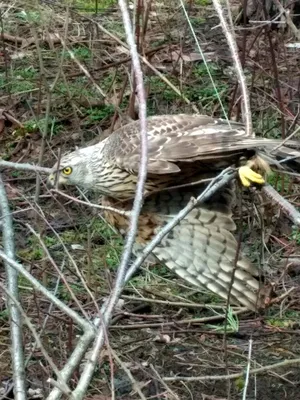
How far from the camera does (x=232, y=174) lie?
12.9 feet

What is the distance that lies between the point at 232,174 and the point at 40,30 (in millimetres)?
5350

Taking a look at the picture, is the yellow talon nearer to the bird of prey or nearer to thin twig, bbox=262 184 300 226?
thin twig, bbox=262 184 300 226

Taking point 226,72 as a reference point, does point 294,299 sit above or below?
below

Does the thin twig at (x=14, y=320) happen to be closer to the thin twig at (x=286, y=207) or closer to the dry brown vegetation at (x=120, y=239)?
the dry brown vegetation at (x=120, y=239)

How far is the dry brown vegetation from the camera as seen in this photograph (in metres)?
5.51

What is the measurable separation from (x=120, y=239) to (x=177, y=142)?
5.99ft

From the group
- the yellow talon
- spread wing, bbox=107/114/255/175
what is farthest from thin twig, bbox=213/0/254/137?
spread wing, bbox=107/114/255/175

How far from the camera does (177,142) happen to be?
525 centimetres

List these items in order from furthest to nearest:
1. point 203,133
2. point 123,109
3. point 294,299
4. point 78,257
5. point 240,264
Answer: point 123,109, point 78,257, point 294,299, point 240,264, point 203,133

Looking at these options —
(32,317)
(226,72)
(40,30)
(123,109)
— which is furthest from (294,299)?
(40,30)

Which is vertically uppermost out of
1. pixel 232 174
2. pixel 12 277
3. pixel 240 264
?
pixel 232 174

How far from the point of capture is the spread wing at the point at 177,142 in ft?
16.0

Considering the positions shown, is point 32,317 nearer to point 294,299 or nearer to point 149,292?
point 149,292

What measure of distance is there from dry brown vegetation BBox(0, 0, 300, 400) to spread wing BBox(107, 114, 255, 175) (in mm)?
418
